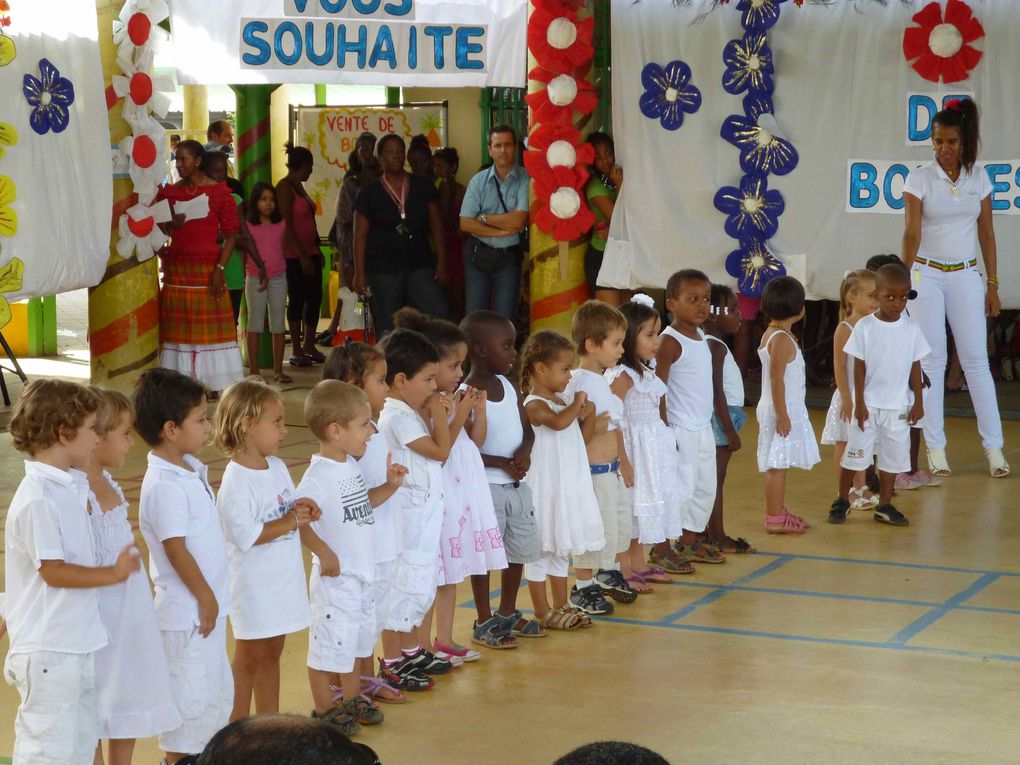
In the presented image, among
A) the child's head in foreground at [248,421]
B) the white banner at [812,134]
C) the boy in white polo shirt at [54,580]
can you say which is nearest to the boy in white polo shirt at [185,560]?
the child's head in foreground at [248,421]

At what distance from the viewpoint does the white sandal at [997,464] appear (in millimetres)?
7629

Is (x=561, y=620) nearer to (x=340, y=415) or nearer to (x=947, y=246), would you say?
(x=340, y=415)

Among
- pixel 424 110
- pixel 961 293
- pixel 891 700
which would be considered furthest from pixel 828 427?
pixel 424 110

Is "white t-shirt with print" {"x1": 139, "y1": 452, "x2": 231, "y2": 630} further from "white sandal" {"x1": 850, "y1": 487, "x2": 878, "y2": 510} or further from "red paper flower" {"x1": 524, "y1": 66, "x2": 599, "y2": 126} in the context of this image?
"red paper flower" {"x1": 524, "y1": 66, "x2": 599, "y2": 126}

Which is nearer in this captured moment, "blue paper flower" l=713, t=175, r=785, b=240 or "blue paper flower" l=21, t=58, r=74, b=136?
"blue paper flower" l=21, t=58, r=74, b=136

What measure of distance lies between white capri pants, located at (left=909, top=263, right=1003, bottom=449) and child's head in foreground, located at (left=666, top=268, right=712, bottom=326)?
2181 mm

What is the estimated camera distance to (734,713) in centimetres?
418

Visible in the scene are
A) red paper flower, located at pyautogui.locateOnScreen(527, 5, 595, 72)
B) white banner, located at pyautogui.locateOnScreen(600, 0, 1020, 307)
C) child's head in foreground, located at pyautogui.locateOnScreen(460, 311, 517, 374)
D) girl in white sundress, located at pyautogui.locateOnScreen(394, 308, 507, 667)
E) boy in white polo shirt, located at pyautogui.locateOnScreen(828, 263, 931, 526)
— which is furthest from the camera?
red paper flower, located at pyautogui.locateOnScreen(527, 5, 595, 72)

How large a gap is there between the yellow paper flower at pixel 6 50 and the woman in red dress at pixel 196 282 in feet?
5.51

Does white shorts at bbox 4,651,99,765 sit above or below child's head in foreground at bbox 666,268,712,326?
below

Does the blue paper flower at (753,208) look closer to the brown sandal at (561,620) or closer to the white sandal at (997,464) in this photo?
the white sandal at (997,464)

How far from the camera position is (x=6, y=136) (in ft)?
26.9

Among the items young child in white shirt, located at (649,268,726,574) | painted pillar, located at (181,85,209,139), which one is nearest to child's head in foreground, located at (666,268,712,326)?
young child in white shirt, located at (649,268,726,574)

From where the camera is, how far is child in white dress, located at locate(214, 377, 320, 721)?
371 cm
